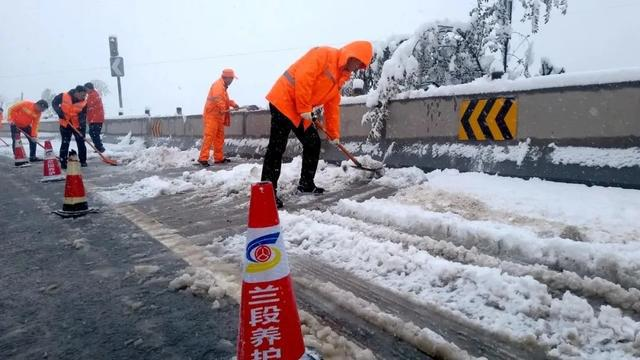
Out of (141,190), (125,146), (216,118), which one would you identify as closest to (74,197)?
(141,190)

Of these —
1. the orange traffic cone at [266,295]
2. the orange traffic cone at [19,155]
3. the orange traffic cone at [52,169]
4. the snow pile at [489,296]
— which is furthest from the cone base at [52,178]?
the orange traffic cone at [266,295]

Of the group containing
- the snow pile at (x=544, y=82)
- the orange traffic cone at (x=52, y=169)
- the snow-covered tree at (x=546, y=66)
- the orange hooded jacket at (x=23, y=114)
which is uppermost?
the snow-covered tree at (x=546, y=66)

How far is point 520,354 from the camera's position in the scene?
1.95 metres

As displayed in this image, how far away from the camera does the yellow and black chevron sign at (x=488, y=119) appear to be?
4922 mm

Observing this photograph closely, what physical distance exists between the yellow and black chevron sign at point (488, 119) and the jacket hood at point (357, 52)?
142 centimetres

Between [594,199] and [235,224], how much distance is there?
3.37 meters

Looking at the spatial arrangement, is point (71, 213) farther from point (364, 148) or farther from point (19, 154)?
point (19, 154)

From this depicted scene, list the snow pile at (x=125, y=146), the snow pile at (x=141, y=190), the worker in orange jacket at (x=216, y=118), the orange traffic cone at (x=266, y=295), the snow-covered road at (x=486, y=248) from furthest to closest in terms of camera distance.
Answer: the snow pile at (x=125, y=146) → the worker in orange jacket at (x=216, y=118) → the snow pile at (x=141, y=190) → the snow-covered road at (x=486, y=248) → the orange traffic cone at (x=266, y=295)

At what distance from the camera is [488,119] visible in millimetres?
5078

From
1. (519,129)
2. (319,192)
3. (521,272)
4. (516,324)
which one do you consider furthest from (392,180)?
(516,324)

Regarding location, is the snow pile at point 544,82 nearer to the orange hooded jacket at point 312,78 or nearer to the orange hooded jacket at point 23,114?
the orange hooded jacket at point 312,78

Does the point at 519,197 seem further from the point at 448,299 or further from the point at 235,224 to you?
the point at 235,224

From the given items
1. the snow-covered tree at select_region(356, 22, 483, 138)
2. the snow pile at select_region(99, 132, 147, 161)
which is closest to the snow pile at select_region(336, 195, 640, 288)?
the snow-covered tree at select_region(356, 22, 483, 138)

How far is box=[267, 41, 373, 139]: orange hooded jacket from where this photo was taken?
491 cm
